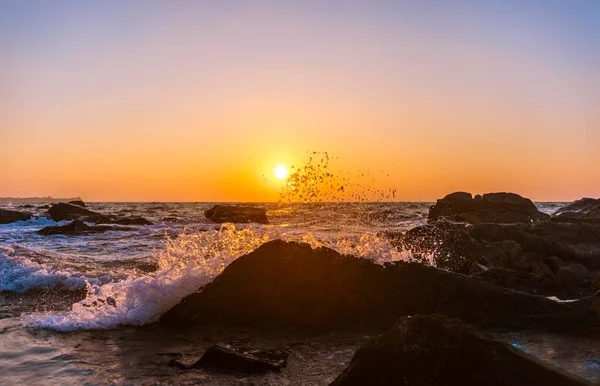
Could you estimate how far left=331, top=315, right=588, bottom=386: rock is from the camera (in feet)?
13.1

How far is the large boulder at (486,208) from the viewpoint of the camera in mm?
37250

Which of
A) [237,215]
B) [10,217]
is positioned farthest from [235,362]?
[10,217]

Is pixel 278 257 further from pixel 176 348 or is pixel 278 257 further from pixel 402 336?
pixel 402 336

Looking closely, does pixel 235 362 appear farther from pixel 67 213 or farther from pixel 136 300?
pixel 67 213

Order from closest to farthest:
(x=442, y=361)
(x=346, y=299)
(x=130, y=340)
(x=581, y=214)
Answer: (x=442, y=361) < (x=130, y=340) < (x=346, y=299) < (x=581, y=214)

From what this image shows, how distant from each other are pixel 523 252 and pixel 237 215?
3269 centimetres

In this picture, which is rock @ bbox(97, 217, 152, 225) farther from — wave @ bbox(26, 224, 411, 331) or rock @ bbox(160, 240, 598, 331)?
rock @ bbox(160, 240, 598, 331)

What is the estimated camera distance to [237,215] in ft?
150

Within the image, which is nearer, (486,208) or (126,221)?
(126,221)

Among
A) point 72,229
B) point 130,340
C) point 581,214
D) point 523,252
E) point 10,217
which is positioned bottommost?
point 130,340

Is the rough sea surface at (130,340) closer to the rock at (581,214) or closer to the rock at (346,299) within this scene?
the rock at (346,299)

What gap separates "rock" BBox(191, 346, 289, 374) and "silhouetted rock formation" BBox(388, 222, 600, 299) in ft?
22.7

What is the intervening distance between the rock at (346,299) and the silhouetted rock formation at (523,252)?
3.46m

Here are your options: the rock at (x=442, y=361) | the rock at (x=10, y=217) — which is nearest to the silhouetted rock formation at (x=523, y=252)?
the rock at (x=442, y=361)
